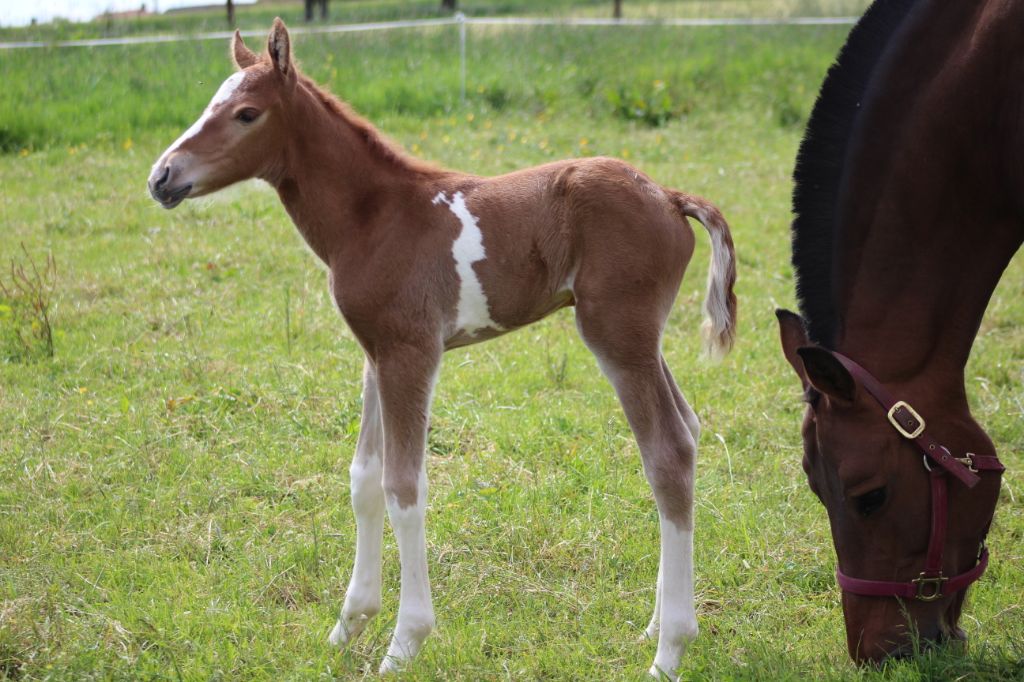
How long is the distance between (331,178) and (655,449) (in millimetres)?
1225

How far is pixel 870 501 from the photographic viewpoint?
2561 mm

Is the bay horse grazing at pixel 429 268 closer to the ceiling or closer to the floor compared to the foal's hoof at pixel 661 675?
closer to the ceiling

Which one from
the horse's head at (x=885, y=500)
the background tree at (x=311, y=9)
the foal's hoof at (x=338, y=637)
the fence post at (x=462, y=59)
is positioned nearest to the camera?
the horse's head at (x=885, y=500)

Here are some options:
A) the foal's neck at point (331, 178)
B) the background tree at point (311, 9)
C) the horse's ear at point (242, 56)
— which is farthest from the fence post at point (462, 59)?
the foal's neck at point (331, 178)

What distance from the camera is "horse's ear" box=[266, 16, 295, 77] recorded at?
2971 millimetres

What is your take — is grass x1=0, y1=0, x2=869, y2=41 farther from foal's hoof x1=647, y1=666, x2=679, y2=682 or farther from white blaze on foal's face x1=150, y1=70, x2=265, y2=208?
foal's hoof x1=647, y1=666, x2=679, y2=682

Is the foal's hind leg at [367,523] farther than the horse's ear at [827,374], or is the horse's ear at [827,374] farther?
the foal's hind leg at [367,523]

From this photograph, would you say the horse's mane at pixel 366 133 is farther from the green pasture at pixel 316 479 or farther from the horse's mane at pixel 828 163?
the horse's mane at pixel 828 163

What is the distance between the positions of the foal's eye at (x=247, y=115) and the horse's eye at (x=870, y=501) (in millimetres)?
1923

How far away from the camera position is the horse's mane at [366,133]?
3.19 metres

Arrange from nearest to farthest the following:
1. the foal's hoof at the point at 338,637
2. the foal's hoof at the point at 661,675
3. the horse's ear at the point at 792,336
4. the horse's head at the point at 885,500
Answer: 1. the horse's head at the point at 885,500
2. the horse's ear at the point at 792,336
3. the foal's hoof at the point at 661,675
4. the foal's hoof at the point at 338,637

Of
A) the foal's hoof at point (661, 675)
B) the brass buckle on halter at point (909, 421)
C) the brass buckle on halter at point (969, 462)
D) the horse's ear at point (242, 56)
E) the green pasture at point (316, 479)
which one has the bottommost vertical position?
the green pasture at point (316, 479)

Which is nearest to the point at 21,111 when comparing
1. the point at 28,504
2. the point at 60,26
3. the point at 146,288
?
the point at 60,26

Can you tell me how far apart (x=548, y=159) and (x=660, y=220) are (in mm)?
6336
